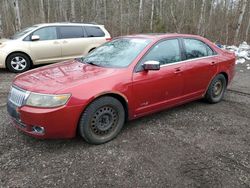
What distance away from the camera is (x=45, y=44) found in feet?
26.4

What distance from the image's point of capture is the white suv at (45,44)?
772 cm

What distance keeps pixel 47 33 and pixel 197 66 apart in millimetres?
5722

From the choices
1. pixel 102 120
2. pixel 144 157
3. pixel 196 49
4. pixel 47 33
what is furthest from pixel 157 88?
pixel 47 33

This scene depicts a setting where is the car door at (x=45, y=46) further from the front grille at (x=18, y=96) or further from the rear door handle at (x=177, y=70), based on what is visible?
the rear door handle at (x=177, y=70)

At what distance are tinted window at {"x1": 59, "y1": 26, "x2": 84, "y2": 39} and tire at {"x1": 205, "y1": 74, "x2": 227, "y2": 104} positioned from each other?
5.46 meters

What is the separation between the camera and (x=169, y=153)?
333cm

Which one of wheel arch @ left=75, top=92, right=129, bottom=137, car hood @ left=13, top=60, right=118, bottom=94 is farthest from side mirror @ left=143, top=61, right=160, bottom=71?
wheel arch @ left=75, top=92, right=129, bottom=137

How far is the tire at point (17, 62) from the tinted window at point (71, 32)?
152 cm

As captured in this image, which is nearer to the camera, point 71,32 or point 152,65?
point 152,65

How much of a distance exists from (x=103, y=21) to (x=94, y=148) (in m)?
18.9

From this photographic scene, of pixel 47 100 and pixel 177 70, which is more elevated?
pixel 177 70

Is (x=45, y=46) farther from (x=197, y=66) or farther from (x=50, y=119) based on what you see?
(x=50, y=119)

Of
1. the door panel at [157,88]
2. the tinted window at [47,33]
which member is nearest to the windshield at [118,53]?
the door panel at [157,88]

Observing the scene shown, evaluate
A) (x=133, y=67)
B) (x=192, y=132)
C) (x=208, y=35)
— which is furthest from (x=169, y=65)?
(x=208, y=35)
